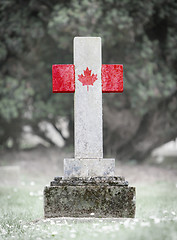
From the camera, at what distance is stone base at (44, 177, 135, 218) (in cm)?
477

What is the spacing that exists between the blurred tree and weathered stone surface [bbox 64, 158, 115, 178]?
5.55 meters

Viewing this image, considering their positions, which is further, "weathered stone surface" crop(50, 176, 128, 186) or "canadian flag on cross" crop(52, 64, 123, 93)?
"canadian flag on cross" crop(52, 64, 123, 93)

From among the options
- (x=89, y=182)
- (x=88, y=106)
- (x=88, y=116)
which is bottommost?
(x=89, y=182)

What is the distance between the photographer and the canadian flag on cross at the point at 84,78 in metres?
5.31

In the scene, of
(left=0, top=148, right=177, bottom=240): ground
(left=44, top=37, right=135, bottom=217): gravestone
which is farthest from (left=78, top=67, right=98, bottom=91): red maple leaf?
(left=0, top=148, right=177, bottom=240): ground

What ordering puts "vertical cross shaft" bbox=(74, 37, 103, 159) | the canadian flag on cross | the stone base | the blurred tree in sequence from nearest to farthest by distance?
the stone base
"vertical cross shaft" bbox=(74, 37, 103, 159)
the canadian flag on cross
the blurred tree

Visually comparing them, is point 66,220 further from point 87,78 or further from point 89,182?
point 87,78

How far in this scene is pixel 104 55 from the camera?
11.0m

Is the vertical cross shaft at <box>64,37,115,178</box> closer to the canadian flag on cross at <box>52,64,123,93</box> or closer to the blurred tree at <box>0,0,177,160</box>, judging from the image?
the canadian flag on cross at <box>52,64,123,93</box>

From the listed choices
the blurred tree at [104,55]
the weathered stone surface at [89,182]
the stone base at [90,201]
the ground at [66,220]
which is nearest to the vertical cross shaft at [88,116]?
the weathered stone surface at [89,182]

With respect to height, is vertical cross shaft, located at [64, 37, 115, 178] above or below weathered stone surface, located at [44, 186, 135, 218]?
above

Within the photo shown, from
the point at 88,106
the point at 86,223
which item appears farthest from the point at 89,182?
the point at 88,106

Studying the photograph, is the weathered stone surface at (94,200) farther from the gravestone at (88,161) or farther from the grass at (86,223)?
the grass at (86,223)

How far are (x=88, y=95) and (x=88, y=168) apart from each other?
105 cm
